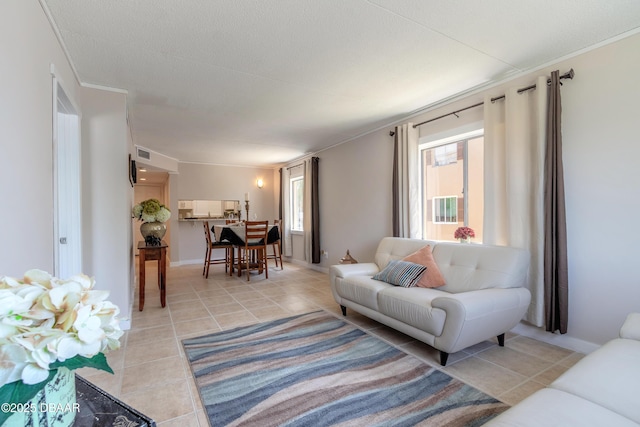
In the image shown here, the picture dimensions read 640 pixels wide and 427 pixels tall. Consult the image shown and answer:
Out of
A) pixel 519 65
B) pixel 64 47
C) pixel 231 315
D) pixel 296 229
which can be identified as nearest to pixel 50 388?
pixel 64 47

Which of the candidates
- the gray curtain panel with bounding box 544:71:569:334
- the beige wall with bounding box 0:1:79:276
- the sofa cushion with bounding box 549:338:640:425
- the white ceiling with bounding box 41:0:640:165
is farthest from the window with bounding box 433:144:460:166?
the beige wall with bounding box 0:1:79:276

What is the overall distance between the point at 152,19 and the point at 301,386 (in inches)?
101

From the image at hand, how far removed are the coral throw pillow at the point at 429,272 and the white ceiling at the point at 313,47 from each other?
1.69 metres

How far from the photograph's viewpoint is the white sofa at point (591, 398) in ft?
3.17

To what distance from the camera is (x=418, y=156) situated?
3.74m

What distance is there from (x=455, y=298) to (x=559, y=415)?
1.10 m

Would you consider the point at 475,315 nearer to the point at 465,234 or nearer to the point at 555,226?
the point at 555,226

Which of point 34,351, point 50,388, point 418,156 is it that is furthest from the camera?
point 418,156

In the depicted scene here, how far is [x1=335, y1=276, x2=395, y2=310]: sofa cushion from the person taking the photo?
9.05ft

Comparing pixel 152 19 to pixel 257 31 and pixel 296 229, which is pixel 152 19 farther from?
pixel 296 229

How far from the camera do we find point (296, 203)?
23.1ft

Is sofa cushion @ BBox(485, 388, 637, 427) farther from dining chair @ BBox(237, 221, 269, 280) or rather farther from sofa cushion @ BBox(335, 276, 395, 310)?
dining chair @ BBox(237, 221, 269, 280)

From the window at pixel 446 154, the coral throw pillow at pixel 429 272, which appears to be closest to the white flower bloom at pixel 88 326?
the coral throw pillow at pixel 429 272

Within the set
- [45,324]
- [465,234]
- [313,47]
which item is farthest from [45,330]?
[465,234]
